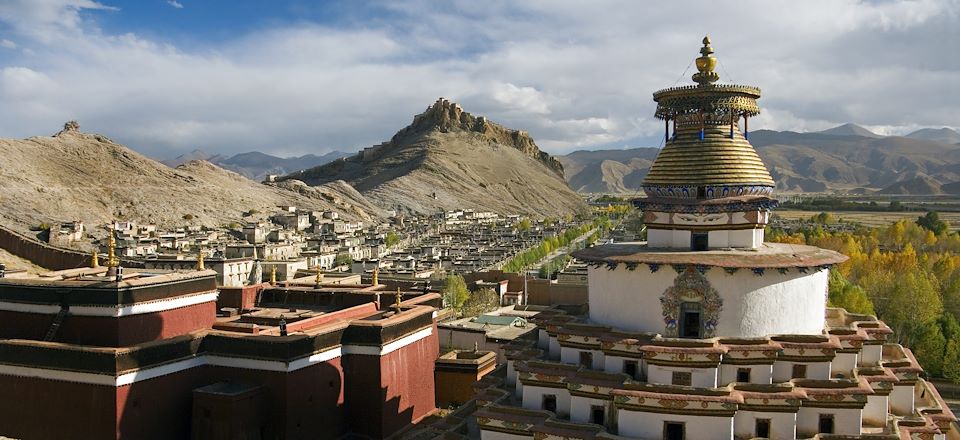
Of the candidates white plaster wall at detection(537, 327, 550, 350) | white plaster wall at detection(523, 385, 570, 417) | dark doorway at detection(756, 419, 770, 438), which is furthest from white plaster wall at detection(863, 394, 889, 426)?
white plaster wall at detection(537, 327, 550, 350)

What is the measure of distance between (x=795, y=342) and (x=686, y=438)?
11.8ft

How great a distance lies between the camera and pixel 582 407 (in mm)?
16219

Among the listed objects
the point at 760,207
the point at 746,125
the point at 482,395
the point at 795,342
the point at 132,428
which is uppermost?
the point at 746,125

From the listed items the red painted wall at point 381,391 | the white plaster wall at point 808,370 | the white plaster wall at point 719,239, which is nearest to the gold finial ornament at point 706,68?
the white plaster wall at point 719,239

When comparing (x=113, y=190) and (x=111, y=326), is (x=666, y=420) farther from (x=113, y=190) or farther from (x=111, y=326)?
(x=113, y=190)

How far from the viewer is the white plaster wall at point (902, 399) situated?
59.9ft

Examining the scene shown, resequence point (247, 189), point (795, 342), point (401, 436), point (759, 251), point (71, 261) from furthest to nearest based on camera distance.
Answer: point (247, 189) < point (71, 261) < point (401, 436) < point (759, 251) < point (795, 342)

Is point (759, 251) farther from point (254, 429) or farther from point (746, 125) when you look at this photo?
point (254, 429)

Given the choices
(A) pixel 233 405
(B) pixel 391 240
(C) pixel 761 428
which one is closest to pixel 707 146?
(C) pixel 761 428

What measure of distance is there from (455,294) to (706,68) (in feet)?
115

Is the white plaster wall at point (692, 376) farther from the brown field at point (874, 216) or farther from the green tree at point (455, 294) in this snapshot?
the brown field at point (874, 216)

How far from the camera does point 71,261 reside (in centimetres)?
5234

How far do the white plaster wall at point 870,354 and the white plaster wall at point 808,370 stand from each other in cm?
297

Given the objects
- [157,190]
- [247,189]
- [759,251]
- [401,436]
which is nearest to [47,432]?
[401,436]
